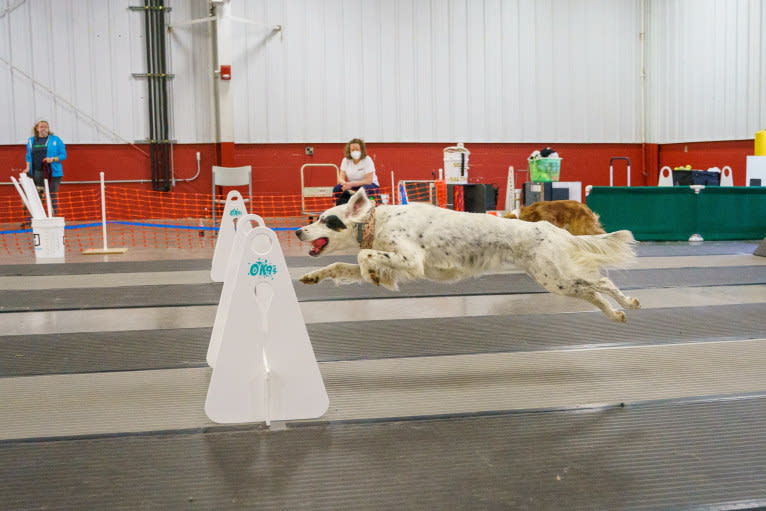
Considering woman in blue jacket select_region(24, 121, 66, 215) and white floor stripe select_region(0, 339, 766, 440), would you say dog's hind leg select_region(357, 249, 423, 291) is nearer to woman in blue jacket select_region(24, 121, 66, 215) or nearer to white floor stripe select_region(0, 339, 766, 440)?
white floor stripe select_region(0, 339, 766, 440)

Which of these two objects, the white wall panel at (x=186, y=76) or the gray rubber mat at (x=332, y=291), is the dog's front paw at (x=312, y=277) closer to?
the gray rubber mat at (x=332, y=291)

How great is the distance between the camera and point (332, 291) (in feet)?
22.0

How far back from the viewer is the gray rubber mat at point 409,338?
4.33 meters

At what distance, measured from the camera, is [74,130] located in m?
15.0

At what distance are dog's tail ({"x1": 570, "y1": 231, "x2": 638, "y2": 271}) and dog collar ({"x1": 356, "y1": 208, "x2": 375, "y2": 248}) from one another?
46.5 inches

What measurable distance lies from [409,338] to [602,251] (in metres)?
1.33

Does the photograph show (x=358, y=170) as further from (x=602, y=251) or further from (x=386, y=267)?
(x=386, y=267)

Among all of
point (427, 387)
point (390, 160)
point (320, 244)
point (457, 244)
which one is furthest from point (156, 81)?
point (427, 387)

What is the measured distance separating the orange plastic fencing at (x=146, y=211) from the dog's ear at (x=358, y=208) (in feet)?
26.7

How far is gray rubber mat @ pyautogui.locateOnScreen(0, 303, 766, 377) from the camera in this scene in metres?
4.33

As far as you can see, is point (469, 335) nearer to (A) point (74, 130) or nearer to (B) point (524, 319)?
(B) point (524, 319)

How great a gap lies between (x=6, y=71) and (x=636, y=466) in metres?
15.1

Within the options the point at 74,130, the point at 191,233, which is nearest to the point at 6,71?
the point at 74,130

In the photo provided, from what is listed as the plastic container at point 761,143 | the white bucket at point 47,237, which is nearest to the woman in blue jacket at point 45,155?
the white bucket at point 47,237
